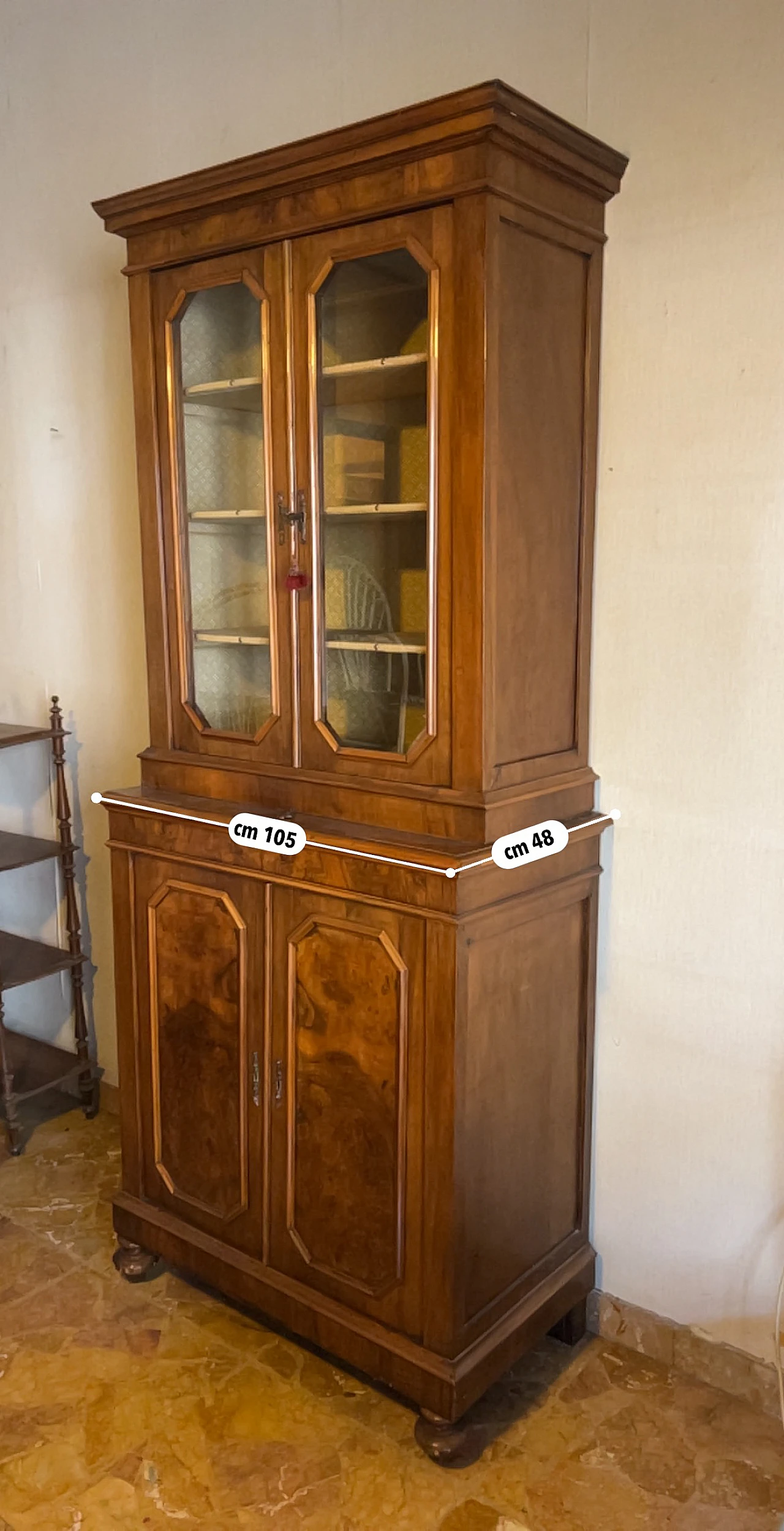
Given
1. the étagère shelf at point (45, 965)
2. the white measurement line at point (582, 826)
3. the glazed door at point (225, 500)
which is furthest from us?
the étagère shelf at point (45, 965)

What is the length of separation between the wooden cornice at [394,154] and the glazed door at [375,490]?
0.09m

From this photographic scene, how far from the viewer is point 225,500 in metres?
2.00

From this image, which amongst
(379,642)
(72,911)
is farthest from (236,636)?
(72,911)

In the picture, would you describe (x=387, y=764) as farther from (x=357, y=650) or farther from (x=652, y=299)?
(x=652, y=299)

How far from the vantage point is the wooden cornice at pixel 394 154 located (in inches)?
59.7

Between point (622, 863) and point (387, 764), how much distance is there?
1.60 feet

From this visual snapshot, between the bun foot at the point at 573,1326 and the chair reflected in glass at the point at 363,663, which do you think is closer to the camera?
the chair reflected in glass at the point at 363,663

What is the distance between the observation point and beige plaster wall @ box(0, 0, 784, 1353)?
5.65 ft

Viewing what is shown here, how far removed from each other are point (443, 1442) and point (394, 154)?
195 centimetres

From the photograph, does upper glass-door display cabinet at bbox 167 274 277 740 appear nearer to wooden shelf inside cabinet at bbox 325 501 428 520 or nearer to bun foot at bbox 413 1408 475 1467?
wooden shelf inside cabinet at bbox 325 501 428 520

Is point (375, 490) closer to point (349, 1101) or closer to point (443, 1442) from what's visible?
point (349, 1101)

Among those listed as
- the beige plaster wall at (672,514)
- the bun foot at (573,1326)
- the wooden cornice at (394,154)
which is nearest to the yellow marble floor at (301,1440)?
the bun foot at (573,1326)

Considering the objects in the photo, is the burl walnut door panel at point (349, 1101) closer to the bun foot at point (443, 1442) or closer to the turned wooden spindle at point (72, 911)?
the bun foot at point (443, 1442)

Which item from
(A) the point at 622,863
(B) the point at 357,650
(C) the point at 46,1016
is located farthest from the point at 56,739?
(A) the point at 622,863
